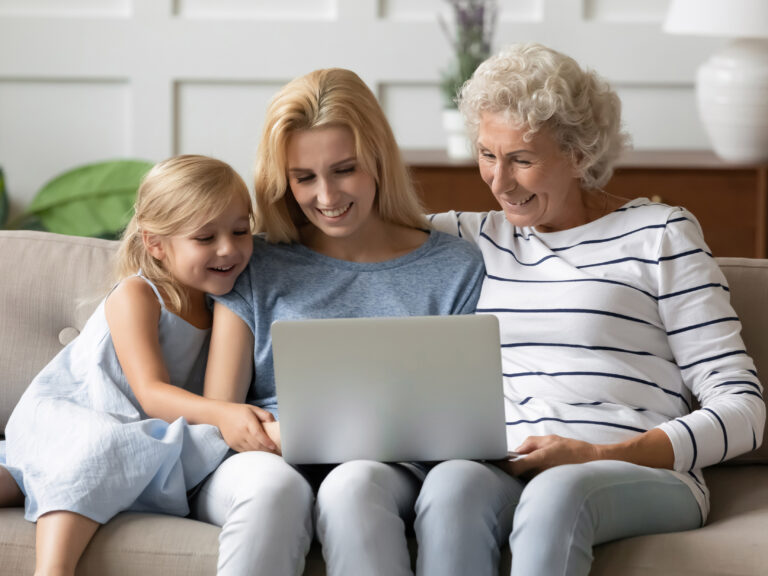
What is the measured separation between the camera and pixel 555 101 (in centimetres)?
168

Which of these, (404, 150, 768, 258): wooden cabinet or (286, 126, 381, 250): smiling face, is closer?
(286, 126, 381, 250): smiling face

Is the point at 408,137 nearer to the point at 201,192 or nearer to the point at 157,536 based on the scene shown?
the point at 201,192

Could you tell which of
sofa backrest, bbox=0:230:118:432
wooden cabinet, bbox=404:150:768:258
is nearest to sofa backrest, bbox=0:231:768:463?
sofa backrest, bbox=0:230:118:432

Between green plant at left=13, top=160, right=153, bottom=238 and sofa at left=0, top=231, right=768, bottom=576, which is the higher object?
green plant at left=13, top=160, right=153, bottom=238

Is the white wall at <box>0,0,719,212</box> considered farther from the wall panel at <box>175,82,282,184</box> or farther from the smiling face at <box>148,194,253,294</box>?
the smiling face at <box>148,194,253,294</box>

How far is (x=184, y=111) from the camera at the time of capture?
134 inches

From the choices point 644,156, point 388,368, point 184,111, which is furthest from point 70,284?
point 644,156

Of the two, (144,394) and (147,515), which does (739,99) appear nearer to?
(144,394)

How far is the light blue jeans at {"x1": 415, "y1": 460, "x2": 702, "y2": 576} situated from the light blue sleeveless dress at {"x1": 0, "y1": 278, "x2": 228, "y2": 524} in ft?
1.26

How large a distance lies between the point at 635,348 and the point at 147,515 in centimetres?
78

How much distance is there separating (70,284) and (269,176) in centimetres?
44

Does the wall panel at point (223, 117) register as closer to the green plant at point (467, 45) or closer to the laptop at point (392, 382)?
the green plant at point (467, 45)

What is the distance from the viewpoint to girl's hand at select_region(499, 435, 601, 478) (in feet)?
4.94

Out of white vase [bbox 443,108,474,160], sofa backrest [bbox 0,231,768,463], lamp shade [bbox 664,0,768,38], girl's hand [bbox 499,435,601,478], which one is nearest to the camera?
girl's hand [bbox 499,435,601,478]
